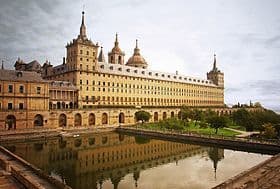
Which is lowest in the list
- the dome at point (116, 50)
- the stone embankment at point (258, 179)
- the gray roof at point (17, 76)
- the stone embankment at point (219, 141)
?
the stone embankment at point (219, 141)

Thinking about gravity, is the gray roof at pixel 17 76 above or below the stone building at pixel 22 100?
above

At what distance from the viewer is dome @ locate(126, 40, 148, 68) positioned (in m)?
100

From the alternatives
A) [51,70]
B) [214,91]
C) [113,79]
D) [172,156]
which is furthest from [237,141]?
[214,91]

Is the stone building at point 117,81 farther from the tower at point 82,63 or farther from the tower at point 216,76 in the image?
the tower at point 216,76

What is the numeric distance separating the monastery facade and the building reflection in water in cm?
985

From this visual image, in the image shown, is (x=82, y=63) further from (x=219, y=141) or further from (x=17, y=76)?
A: (x=219, y=141)

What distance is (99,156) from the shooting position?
33.9m

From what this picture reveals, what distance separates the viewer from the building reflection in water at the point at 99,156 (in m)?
25.2

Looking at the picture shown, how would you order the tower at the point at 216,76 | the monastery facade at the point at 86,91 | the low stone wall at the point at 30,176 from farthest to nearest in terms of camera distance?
the tower at the point at 216,76 < the monastery facade at the point at 86,91 < the low stone wall at the point at 30,176

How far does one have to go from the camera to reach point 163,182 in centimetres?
2289

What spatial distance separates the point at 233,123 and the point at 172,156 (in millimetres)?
38851

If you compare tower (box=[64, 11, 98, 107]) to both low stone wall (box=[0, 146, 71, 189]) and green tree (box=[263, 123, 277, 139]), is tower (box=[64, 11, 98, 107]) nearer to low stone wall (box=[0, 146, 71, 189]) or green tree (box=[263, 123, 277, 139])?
low stone wall (box=[0, 146, 71, 189])

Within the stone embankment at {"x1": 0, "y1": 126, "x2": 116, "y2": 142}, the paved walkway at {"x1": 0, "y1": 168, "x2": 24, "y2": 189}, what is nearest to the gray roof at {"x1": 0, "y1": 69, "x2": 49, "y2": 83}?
the stone embankment at {"x1": 0, "y1": 126, "x2": 116, "y2": 142}

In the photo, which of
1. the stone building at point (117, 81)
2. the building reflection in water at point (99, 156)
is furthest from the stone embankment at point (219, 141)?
the stone building at point (117, 81)
